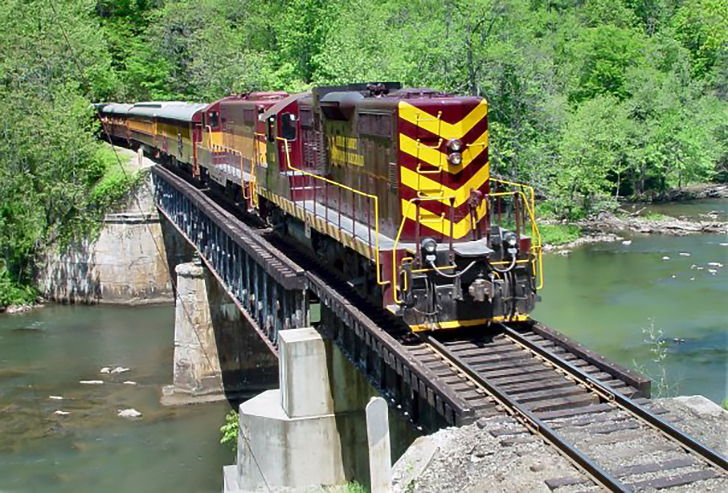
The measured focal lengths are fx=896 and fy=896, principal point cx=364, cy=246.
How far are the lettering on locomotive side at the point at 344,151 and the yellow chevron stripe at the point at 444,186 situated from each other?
198 centimetres

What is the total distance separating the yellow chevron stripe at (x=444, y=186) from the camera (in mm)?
13109

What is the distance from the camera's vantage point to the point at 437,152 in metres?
13.1

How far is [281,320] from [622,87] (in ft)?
162

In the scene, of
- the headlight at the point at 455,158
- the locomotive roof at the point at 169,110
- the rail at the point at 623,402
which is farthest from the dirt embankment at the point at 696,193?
the rail at the point at 623,402

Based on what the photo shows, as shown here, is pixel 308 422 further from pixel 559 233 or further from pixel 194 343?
pixel 559 233

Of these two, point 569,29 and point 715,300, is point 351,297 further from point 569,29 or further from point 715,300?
→ point 569,29

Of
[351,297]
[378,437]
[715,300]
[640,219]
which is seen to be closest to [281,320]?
[351,297]

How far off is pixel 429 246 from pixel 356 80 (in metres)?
30.6

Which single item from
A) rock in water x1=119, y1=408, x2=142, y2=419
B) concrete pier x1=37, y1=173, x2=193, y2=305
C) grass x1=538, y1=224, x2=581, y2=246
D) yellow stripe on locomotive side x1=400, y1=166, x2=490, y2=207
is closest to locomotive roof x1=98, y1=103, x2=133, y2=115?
concrete pier x1=37, y1=173, x2=193, y2=305

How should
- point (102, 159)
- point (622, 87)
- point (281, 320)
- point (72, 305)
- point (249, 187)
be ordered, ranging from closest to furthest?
1. point (281, 320)
2. point (249, 187)
3. point (72, 305)
4. point (102, 159)
5. point (622, 87)

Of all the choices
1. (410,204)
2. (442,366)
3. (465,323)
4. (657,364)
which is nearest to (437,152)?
(410,204)

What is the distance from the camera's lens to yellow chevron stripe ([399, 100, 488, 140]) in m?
12.9

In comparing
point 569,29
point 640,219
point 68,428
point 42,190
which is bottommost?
point 68,428

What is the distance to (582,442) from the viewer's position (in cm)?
873
